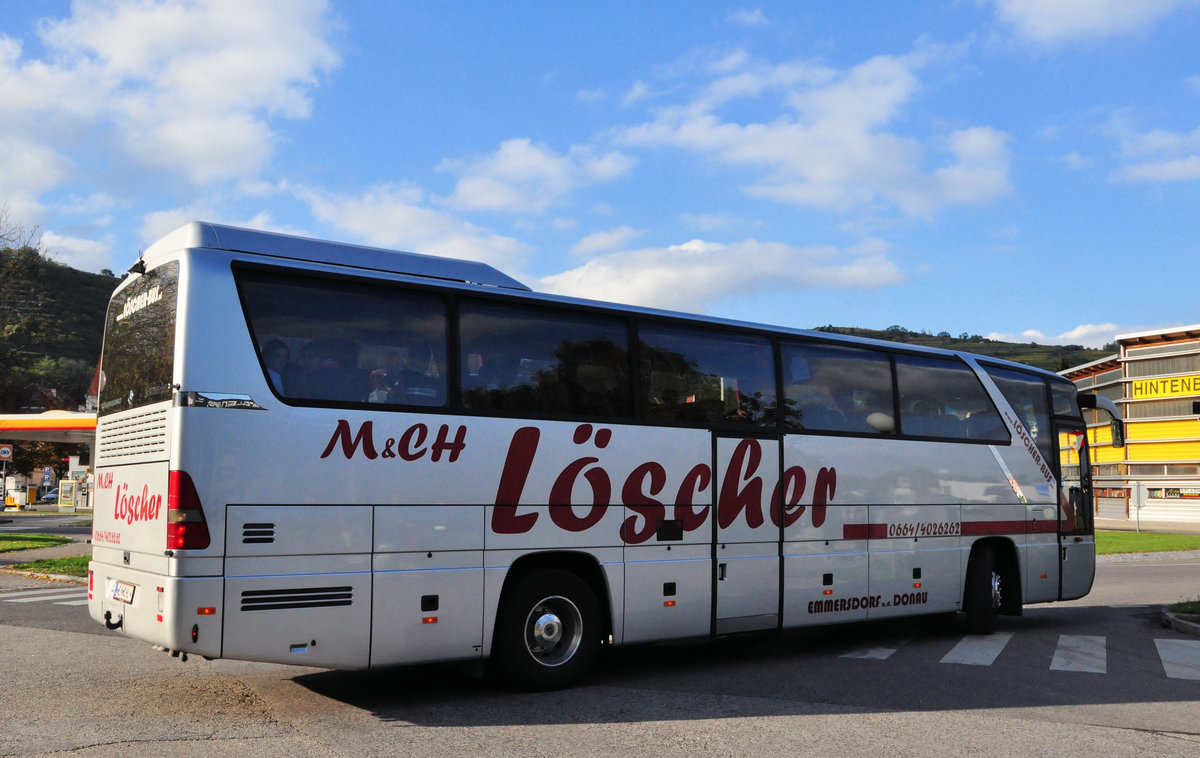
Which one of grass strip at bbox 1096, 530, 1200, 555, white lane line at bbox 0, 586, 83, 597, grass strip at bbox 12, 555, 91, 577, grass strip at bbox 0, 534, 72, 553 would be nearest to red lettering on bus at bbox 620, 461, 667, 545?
→ white lane line at bbox 0, 586, 83, 597

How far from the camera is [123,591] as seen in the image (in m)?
7.97

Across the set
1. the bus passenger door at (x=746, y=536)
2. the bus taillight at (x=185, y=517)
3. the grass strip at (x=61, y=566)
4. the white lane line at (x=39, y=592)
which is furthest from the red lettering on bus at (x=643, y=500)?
the grass strip at (x=61, y=566)

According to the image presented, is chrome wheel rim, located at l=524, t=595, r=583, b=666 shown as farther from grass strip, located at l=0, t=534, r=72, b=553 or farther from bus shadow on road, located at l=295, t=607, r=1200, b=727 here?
grass strip, located at l=0, t=534, r=72, b=553

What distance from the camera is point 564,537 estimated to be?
903 centimetres

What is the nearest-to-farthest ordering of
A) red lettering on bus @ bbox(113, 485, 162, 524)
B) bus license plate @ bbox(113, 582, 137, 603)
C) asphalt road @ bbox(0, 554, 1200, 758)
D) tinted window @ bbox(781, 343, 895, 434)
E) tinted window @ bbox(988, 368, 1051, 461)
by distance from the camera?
asphalt road @ bbox(0, 554, 1200, 758), red lettering on bus @ bbox(113, 485, 162, 524), bus license plate @ bbox(113, 582, 137, 603), tinted window @ bbox(781, 343, 895, 434), tinted window @ bbox(988, 368, 1051, 461)

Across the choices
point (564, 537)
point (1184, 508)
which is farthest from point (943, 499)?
point (1184, 508)

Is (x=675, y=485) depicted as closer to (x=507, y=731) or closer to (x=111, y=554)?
(x=507, y=731)

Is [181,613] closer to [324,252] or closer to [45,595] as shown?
[324,252]

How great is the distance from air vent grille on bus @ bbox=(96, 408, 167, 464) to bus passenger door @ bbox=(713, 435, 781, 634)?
5.17 meters

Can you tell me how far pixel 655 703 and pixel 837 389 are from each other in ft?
15.3

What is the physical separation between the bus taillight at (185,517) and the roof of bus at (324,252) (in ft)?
5.85

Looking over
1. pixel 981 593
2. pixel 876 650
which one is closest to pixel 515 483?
pixel 876 650

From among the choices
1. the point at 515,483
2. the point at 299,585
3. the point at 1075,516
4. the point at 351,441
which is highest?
the point at 351,441

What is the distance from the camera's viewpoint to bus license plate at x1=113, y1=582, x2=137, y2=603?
25.7 ft
